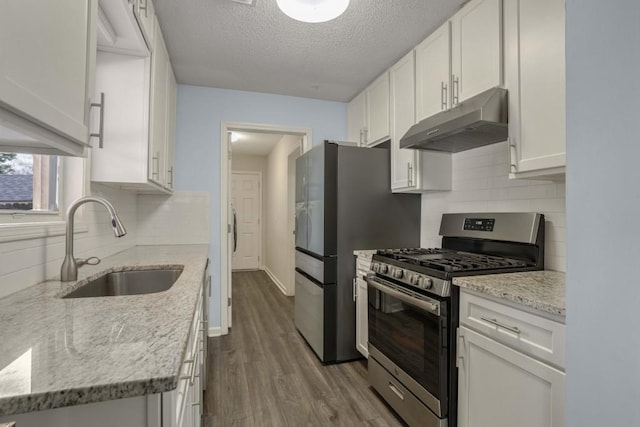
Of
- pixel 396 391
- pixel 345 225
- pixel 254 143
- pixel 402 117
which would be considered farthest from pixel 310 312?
pixel 254 143

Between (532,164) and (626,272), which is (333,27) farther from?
(626,272)

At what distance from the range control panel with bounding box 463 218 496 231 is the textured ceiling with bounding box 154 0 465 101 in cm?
131

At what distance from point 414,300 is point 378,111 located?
1814 millimetres

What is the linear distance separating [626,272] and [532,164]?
0.87 metres

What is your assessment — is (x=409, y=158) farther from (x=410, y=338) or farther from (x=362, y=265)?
(x=410, y=338)

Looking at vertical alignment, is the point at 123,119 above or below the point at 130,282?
above

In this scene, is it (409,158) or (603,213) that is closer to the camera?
(603,213)

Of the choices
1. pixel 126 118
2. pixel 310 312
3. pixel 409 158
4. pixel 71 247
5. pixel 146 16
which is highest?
pixel 146 16

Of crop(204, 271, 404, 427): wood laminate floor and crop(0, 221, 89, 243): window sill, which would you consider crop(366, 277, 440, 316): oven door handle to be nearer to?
crop(204, 271, 404, 427): wood laminate floor

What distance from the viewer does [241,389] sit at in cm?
213

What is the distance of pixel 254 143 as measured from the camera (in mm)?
5418

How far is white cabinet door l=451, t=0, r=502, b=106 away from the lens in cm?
168

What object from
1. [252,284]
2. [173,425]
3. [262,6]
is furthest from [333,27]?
[252,284]

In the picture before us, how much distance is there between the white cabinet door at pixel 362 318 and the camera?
2.36 m
